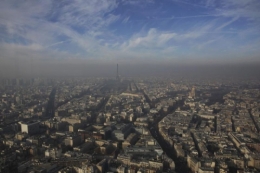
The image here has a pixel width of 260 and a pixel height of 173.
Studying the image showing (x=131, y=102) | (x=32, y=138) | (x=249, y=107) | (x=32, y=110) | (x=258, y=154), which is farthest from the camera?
(x=131, y=102)

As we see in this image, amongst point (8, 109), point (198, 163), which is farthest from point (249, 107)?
point (8, 109)

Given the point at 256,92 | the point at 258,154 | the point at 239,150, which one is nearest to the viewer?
the point at 258,154

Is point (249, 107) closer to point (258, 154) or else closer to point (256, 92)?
point (256, 92)

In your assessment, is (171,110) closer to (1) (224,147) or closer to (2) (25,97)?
(1) (224,147)

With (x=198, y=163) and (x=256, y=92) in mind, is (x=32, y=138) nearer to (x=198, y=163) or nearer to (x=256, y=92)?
(x=198, y=163)

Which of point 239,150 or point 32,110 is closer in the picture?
point 239,150

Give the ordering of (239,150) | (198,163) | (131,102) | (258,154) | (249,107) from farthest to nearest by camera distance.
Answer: (131,102), (249,107), (239,150), (258,154), (198,163)

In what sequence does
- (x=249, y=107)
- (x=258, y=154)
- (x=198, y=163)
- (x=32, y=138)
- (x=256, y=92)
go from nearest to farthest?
(x=198, y=163)
(x=258, y=154)
(x=32, y=138)
(x=249, y=107)
(x=256, y=92)

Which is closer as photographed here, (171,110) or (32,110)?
(32,110)

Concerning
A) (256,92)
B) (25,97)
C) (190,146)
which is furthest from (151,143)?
Result: (256,92)
